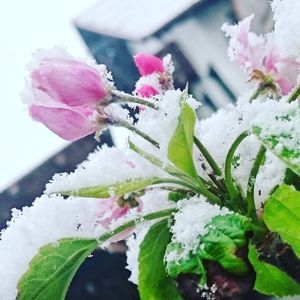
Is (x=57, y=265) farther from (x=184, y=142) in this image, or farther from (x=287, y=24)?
(x=287, y=24)

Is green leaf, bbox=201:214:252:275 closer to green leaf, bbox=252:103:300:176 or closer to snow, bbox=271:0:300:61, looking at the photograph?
green leaf, bbox=252:103:300:176

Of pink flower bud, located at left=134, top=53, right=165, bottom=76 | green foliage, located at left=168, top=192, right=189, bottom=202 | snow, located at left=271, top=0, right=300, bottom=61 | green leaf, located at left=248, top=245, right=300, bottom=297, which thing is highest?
pink flower bud, located at left=134, top=53, right=165, bottom=76

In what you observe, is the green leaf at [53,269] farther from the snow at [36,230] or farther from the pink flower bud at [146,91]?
the pink flower bud at [146,91]

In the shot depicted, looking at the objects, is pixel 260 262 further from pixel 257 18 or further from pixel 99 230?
pixel 257 18

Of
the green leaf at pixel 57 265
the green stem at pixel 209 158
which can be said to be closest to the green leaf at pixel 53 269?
the green leaf at pixel 57 265

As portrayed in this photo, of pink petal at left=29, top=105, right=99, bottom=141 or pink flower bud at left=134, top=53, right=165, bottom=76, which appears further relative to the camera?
pink flower bud at left=134, top=53, right=165, bottom=76

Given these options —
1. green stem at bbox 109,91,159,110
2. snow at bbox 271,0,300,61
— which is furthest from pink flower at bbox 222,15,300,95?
green stem at bbox 109,91,159,110

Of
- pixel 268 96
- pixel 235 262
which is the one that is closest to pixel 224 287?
pixel 235 262
